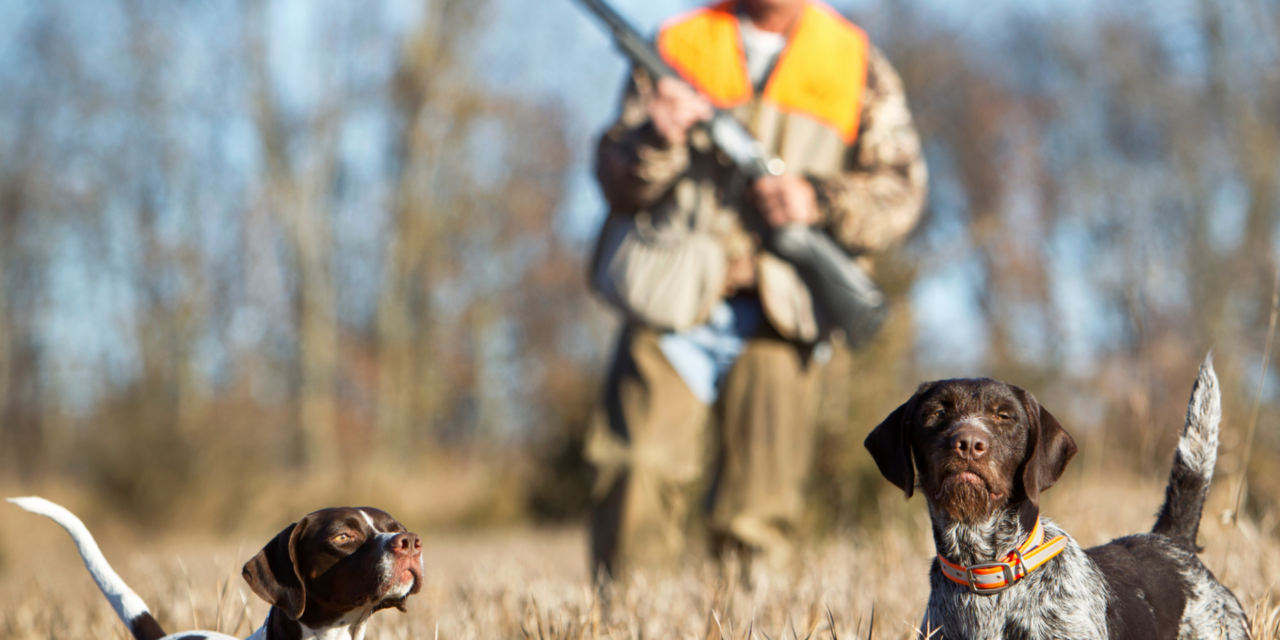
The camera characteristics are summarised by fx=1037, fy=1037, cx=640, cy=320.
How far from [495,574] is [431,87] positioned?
17.9 m

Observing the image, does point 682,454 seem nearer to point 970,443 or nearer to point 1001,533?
point 1001,533

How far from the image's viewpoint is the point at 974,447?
1901 mm

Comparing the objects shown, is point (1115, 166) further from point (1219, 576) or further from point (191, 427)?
point (1219, 576)

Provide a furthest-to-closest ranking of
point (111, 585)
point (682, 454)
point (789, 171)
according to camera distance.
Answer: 1. point (789, 171)
2. point (682, 454)
3. point (111, 585)

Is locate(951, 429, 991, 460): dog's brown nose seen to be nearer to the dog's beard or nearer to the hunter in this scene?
the dog's beard

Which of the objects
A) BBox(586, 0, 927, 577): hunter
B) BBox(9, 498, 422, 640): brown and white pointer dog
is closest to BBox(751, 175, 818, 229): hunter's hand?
BBox(586, 0, 927, 577): hunter

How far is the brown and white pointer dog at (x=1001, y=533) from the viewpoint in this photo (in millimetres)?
1962

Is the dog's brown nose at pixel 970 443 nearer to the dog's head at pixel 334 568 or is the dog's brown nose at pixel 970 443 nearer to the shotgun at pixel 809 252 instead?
the dog's head at pixel 334 568

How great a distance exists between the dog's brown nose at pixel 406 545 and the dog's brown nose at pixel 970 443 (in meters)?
1.04

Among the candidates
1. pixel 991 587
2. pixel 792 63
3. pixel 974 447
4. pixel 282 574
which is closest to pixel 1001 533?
pixel 991 587

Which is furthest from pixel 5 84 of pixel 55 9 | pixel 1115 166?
pixel 1115 166

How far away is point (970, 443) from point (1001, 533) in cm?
26

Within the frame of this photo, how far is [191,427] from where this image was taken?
11.5m

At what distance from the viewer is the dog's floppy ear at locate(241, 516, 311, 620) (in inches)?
79.6
